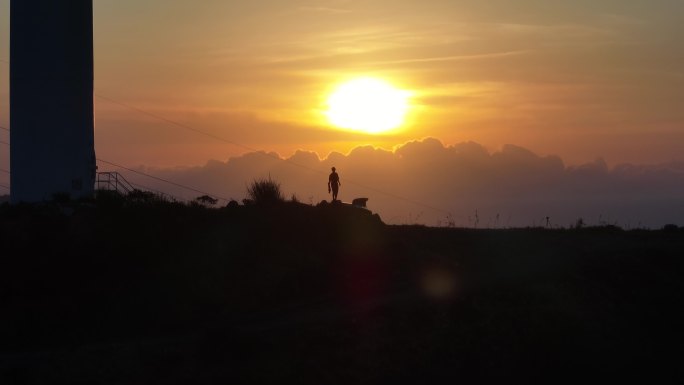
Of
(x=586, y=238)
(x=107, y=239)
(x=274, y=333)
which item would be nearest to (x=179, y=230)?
(x=107, y=239)

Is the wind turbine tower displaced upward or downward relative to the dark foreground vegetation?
upward

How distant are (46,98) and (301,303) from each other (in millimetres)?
15265

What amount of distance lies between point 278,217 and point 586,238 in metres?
14.5

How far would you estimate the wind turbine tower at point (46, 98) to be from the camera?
115 ft

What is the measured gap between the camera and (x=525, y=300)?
26047 mm

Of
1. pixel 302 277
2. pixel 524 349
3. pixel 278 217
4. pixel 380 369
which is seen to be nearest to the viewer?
pixel 380 369

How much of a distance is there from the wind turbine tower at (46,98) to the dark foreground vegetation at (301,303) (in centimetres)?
483

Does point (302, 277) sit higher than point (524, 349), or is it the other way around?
point (302, 277)

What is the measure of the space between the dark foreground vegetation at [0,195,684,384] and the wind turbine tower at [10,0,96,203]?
483cm

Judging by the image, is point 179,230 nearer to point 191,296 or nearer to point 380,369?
point 191,296

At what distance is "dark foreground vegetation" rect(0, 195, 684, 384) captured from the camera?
20703 mm

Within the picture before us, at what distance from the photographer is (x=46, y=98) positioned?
35094mm

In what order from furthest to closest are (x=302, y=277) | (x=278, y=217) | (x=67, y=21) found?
(x=67, y=21), (x=278, y=217), (x=302, y=277)

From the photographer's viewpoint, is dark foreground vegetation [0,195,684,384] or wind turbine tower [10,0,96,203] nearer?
dark foreground vegetation [0,195,684,384]
